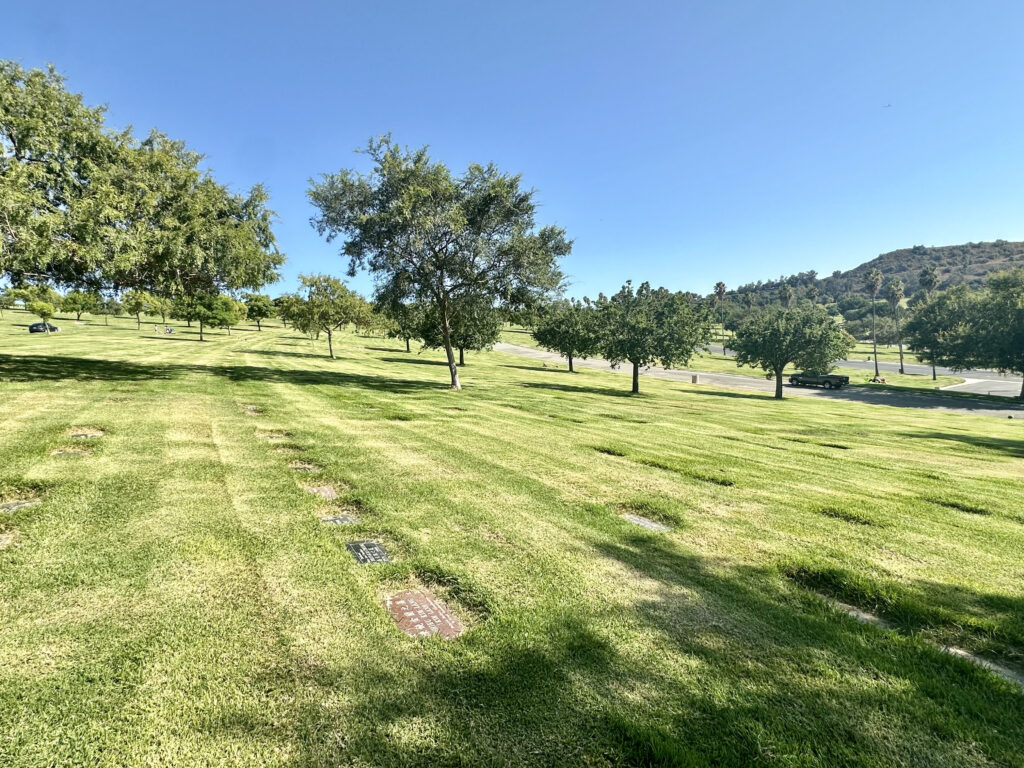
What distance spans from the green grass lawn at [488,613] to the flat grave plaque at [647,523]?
24cm

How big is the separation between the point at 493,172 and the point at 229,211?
11.9m

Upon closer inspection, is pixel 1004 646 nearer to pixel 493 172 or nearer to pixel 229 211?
pixel 493 172

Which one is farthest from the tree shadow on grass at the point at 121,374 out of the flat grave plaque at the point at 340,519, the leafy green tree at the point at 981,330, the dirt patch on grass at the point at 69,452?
the leafy green tree at the point at 981,330

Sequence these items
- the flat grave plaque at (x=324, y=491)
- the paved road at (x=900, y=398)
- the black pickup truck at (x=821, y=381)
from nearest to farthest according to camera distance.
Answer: the flat grave plaque at (x=324, y=491) < the paved road at (x=900, y=398) < the black pickup truck at (x=821, y=381)

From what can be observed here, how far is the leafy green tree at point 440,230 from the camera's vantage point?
19203 millimetres

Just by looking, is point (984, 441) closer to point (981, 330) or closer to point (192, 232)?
point (192, 232)

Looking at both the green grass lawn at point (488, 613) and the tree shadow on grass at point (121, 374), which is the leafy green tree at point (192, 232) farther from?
the green grass lawn at point (488, 613)

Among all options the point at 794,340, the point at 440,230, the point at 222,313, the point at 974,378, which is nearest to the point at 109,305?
the point at 222,313

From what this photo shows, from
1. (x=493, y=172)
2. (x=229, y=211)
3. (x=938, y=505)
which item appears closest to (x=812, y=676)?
(x=938, y=505)

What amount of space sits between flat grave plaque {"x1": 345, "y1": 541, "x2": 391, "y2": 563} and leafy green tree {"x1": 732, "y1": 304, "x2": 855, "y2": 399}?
1611 inches

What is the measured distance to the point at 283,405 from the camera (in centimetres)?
1295

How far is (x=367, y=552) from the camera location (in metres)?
4.59

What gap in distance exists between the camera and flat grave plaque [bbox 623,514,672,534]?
5766 mm

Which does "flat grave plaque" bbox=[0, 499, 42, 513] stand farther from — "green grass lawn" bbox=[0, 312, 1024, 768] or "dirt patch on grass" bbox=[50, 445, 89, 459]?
"dirt patch on grass" bbox=[50, 445, 89, 459]
